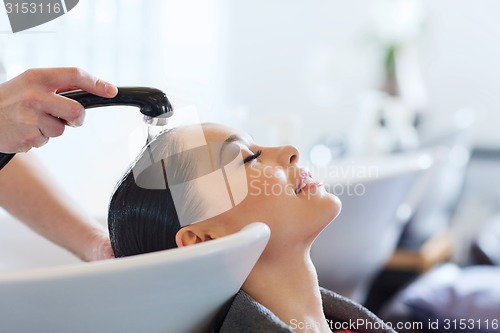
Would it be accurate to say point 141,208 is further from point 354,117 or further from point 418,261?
point 354,117

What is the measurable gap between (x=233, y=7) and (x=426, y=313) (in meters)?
2.12

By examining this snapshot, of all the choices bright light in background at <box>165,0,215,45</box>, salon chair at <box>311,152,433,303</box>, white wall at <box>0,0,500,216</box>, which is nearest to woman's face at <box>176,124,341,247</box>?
salon chair at <box>311,152,433,303</box>

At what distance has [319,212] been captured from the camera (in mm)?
910

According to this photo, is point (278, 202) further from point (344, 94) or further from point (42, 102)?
point (344, 94)

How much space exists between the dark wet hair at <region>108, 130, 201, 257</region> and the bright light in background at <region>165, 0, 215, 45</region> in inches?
60.3

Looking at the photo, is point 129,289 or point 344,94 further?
point 344,94

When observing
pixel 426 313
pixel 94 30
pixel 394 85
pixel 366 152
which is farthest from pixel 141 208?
pixel 394 85

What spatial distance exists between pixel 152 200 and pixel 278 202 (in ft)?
0.54

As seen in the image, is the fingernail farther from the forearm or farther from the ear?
the forearm

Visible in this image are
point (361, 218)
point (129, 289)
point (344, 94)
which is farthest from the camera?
point (344, 94)

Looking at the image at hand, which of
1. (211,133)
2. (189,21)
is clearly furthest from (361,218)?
(189,21)

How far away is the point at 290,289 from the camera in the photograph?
91 cm

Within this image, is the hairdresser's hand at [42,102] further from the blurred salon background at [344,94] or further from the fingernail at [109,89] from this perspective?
the blurred salon background at [344,94]

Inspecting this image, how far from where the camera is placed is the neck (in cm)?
89
